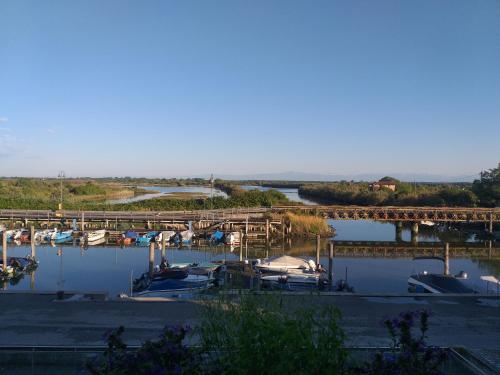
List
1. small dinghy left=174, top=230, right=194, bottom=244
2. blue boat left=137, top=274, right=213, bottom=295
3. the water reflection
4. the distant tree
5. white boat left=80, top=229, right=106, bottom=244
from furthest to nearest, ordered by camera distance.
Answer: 1. the distant tree
2. small dinghy left=174, top=230, right=194, bottom=244
3. white boat left=80, top=229, right=106, bottom=244
4. the water reflection
5. blue boat left=137, top=274, right=213, bottom=295

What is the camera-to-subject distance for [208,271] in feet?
73.2

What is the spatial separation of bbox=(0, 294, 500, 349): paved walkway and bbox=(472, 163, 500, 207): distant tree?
177 ft

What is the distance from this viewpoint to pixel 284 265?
24531mm

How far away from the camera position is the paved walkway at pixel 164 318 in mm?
11047

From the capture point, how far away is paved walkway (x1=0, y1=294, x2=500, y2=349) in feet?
36.2

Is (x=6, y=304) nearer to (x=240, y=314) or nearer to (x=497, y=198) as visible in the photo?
(x=240, y=314)

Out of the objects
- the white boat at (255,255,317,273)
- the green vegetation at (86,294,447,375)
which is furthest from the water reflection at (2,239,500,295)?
the green vegetation at (86,294,447,375)

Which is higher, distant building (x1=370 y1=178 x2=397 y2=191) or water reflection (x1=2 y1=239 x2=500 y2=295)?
distant building (x1=370 y1=178 x2=397 y2=191)

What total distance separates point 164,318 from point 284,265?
12.7 m

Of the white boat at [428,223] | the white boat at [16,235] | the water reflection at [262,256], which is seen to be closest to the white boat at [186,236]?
the water reflection at [262,256]

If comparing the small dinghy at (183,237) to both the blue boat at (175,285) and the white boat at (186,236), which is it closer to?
the white boat at (186,236)

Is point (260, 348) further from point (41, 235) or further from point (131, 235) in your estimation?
point (41, 235)

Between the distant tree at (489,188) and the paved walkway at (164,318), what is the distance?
5408 cm

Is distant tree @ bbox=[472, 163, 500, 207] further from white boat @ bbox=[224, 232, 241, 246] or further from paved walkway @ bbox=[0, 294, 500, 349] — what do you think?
paved walkway @ bbox=[0, 294, 500, 349]
